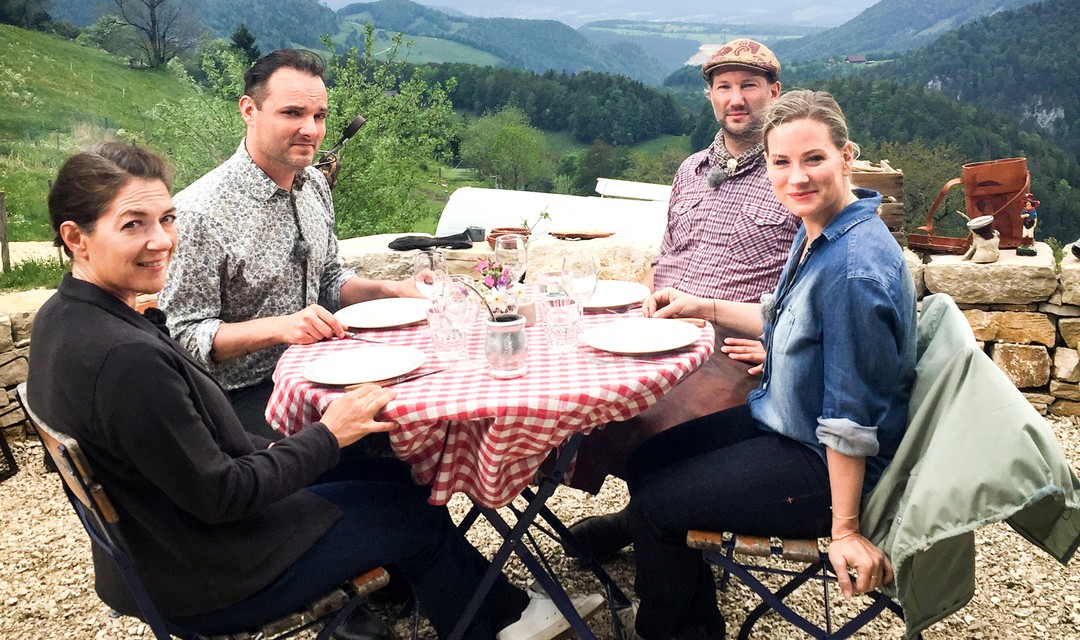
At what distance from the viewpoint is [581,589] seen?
2859mm

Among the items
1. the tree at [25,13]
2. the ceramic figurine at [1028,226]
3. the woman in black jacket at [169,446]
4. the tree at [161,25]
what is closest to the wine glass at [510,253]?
the woman in black jacket at [169,446]

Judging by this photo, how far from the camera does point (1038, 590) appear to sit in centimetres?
285

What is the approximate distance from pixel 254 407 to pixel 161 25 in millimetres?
16390

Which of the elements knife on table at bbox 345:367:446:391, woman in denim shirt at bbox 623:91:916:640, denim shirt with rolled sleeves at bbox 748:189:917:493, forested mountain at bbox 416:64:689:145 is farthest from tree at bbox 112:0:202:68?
denim shirt with rolled sleeves at bbox 748:189:917:493

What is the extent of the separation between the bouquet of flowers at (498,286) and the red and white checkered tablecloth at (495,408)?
168 millimetres

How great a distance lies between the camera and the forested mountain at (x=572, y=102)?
1842cm

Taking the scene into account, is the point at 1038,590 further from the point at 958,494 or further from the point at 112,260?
the point at 112,260

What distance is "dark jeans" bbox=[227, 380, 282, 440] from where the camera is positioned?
2588 millimetres

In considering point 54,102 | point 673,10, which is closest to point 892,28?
→ point 673,10

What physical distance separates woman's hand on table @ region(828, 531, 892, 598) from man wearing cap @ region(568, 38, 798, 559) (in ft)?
2.84

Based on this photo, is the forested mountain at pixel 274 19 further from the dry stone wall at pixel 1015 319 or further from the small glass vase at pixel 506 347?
the small glass vase at pixel 506 347

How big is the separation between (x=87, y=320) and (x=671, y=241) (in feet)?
7.82

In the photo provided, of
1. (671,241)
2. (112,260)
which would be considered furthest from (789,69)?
(112,260)

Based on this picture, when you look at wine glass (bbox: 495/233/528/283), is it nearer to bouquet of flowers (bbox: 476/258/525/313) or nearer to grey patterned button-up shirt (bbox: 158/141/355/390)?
bouquet of flowers (bbox: 476/258/525/313)
